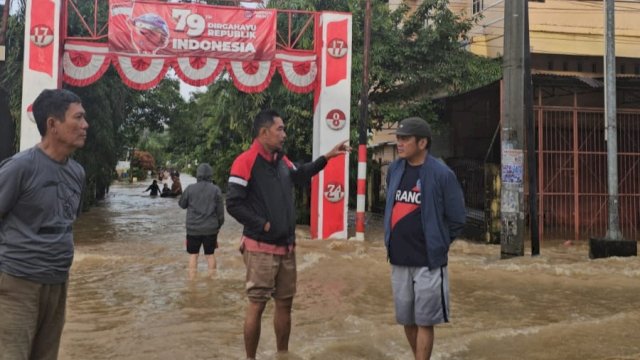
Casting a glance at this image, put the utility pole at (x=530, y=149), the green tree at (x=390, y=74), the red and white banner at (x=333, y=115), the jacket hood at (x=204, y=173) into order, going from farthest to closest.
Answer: the green tree at (x=390, y=74) < the red and white banner at (x=333, y=115) < the utility pole at (x=530, y=149) < the jacket hood at (x=204, y=173)

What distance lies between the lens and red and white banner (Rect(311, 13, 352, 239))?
40.2ft

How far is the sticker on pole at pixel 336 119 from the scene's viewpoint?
40.3ft

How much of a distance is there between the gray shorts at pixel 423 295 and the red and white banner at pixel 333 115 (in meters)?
8.42

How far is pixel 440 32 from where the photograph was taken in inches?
604

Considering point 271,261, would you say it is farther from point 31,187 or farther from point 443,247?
point 31,187

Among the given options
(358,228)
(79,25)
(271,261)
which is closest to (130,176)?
(79,25)

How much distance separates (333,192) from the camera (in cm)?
1232

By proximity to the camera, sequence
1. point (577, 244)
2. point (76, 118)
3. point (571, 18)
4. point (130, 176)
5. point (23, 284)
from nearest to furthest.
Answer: point (23, 284), point (76, 118), point (577, 244), point (571, 18), point (130, 176)

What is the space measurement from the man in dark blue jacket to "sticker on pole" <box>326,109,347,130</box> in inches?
333

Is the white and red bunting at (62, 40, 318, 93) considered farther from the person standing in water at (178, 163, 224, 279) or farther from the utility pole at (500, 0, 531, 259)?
the person standing in water at (178, 163, 224, 279)

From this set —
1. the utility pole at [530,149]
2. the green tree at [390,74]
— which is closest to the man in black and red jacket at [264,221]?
the utility pole at [530,149]

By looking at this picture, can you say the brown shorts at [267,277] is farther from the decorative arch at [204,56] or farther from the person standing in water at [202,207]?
the decorative arch at [204,56]

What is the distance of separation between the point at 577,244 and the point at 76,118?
1162cm

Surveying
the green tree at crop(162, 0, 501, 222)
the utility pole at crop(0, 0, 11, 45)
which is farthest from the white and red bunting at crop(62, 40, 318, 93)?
the utility pole at crop(0, 0, 11, 45)
